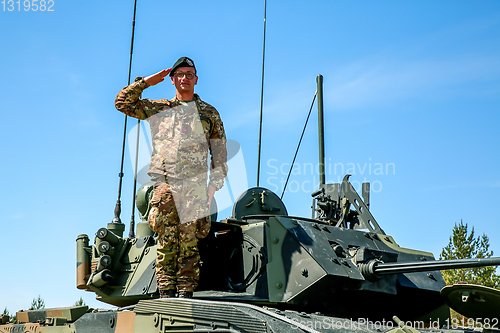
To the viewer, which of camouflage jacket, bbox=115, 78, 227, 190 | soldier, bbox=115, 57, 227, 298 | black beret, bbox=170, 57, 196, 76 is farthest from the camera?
black beret, bbox=170, 57, 196, 76

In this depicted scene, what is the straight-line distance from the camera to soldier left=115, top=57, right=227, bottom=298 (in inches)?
251

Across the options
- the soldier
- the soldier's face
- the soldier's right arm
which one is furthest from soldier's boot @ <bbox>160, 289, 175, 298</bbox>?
the soldier's face

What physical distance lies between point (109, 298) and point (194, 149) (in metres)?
2.92

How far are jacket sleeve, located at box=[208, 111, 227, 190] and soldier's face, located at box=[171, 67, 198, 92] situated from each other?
0.46 metres

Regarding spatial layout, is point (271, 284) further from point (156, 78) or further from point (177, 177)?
point (156, 78)

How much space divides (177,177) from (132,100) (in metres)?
1.01

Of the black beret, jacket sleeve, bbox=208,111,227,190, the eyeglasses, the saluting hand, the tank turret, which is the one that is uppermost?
the black beret

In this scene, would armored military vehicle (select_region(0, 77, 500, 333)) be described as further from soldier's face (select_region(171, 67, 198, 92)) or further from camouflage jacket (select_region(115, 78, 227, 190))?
soldier's face (select_region(171, 67, 198, 92))

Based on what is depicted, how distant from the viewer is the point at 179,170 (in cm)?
648

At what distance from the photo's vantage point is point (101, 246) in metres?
8.30

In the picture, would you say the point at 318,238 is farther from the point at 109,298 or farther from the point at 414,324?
the point at 109,298

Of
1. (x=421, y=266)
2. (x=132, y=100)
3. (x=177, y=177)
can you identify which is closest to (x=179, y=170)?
(x=177, y=177)

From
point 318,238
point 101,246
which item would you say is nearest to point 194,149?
point 318,238

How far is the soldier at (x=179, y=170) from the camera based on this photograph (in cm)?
638
